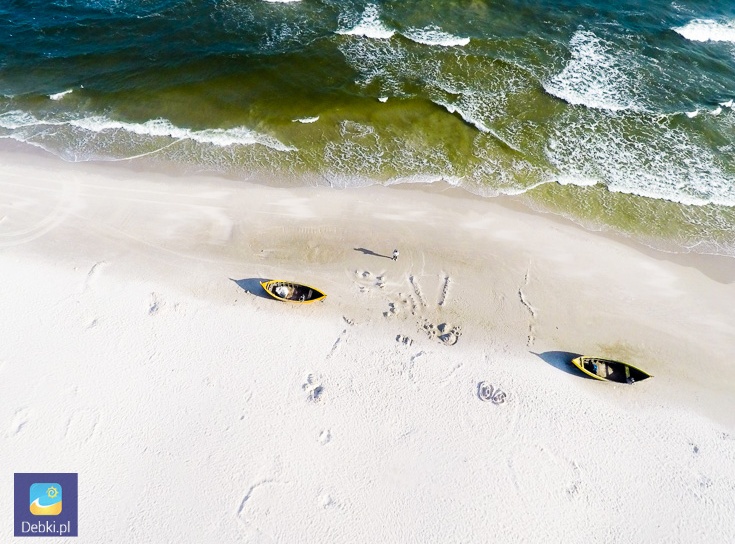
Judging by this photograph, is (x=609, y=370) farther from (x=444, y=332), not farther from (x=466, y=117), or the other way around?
(x=466, y=117)

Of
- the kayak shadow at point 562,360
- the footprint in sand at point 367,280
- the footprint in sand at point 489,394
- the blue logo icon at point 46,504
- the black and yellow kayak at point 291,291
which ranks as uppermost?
the footprint in sand at point 367,280

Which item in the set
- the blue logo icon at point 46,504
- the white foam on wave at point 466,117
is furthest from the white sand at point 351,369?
the white foam on wave at point 466,117

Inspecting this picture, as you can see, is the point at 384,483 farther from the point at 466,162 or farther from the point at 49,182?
the point at 49,182

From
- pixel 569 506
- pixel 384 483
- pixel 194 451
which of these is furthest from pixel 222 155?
pixel 569 506

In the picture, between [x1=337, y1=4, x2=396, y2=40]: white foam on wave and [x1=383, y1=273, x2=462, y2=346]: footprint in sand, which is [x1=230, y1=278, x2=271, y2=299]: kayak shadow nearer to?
[x1=383, y1=273, x2=462, y2=346]: footprint in sand

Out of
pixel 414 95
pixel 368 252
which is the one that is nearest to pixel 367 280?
pixel 368 252

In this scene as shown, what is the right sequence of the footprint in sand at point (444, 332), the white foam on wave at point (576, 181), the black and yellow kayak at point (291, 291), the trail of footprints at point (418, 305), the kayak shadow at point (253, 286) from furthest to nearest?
the white foam on wave at point (576, 181), the kayak shadow at point (253, 286), the black and yellow kayak at point (291, 291), the trail of footprints at point (418, 305), the footprint in sand at point (444, 332)

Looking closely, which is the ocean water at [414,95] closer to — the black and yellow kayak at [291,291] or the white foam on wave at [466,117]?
the white foam on wave at [466,117]
